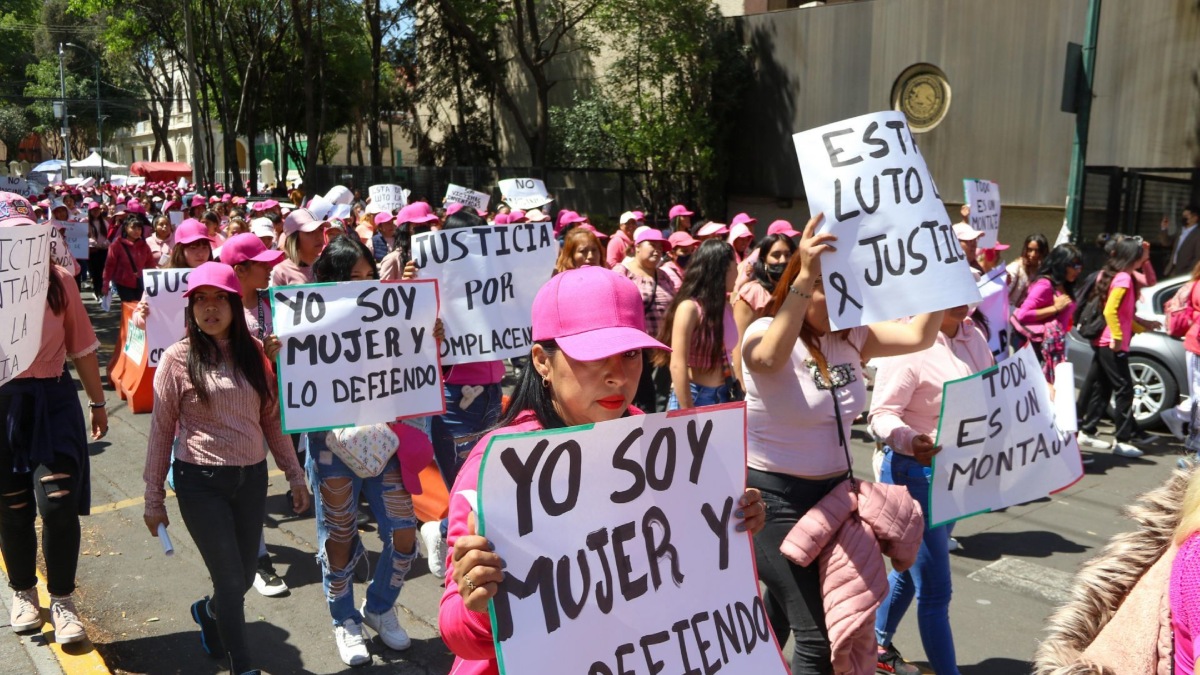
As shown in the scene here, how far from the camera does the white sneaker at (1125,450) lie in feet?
28.2

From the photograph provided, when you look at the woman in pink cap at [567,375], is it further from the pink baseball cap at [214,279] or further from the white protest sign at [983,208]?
the white protest sign at [983,208]

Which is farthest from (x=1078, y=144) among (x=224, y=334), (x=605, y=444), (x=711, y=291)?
(x=605, y=444)

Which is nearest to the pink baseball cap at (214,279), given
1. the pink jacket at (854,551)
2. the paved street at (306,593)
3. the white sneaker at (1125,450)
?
the paved street at (306,593)

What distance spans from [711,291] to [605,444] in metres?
3.76

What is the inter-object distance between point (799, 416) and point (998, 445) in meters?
1.19

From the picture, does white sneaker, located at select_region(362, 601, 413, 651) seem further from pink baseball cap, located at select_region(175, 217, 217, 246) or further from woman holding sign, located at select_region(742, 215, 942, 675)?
pink baseball cap, located at select_region(175, 217, 217, 246)

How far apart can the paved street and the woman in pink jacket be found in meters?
0.64

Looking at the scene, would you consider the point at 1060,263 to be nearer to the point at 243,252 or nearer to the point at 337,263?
the point at 337,263

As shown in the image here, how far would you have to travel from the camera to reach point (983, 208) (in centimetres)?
916

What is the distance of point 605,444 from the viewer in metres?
2.10

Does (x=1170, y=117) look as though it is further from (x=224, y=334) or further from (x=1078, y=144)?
(x=224, y=334)

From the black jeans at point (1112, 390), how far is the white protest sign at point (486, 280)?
5.26 meters

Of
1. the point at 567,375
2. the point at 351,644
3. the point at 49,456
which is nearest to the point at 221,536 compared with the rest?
the point at 351,644

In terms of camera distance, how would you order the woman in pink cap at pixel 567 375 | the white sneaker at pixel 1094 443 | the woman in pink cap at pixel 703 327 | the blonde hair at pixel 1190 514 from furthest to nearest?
1. the white sneaker at pixel 1094 443
2. the woman in pink cap at pixel 703 327
3. the woman in pink cap at pixel 567 375
4. the blonde hair at pixel 1190 514
